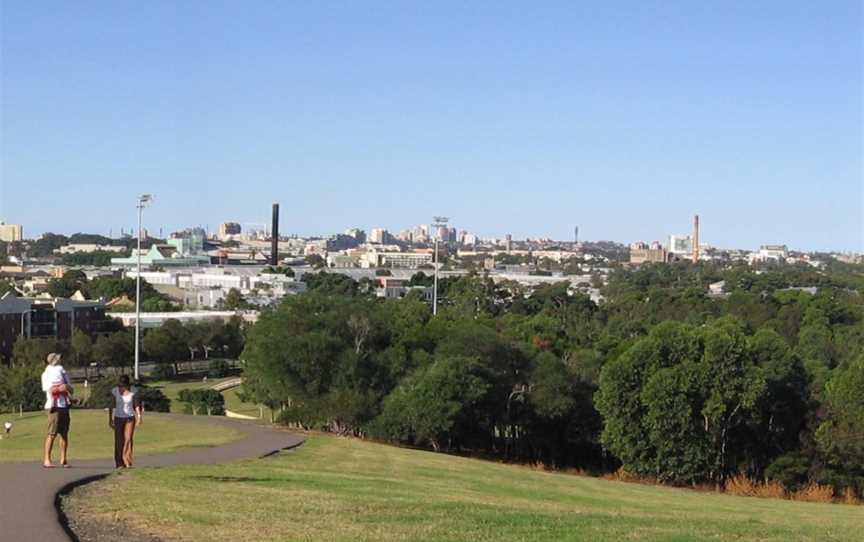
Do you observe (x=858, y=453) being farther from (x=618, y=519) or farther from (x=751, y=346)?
(x=618, y=519)

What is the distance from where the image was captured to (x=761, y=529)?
16062 mm

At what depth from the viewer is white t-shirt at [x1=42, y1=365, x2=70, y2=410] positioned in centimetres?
1591

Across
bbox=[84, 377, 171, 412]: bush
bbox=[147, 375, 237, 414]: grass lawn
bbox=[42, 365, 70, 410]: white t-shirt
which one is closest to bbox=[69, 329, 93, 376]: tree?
bbox=[147, 375, 237, 414]: grass lawn

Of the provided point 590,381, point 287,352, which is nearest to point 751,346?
point 590,381

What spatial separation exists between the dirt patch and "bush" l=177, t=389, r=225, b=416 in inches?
Answer: 1385

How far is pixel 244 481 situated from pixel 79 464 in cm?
295

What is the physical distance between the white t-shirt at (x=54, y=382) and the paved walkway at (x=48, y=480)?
3.06 ft

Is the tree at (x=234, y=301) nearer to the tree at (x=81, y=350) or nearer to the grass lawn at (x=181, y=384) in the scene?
the tree at (x=81, y=350)

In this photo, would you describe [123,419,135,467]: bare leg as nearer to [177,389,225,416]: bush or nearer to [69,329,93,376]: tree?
[177,389,225,416]: bush

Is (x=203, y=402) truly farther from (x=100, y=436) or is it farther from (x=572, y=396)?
(x=100, y=436)

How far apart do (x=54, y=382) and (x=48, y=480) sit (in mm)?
1518

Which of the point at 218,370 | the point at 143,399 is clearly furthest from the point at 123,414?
the point at 218,370

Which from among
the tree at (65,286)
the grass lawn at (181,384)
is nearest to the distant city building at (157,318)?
the grass lawn at (181,384)

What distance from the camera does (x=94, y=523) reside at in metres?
12.3
